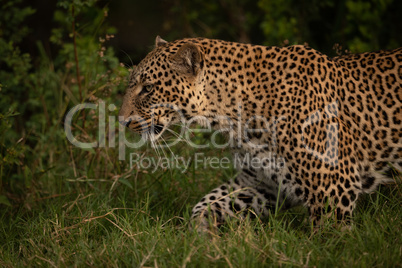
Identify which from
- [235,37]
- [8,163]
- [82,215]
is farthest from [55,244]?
[235,37]

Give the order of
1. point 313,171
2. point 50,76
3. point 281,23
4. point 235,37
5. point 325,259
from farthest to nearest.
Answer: point 235,37, point 281,23, point 50,76, point 313,171, point 325,259

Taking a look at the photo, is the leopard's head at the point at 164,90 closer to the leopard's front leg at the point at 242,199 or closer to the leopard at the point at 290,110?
the leopard at the point at 290,110

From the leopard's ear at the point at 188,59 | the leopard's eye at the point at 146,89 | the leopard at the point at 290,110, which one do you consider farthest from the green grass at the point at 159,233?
the leopard's ear at the point at 188,59

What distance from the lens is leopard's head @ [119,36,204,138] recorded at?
4.65m

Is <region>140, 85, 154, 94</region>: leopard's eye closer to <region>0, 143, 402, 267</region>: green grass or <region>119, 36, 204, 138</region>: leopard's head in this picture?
<region>119, 36, 204, 138</region>: leopard's head

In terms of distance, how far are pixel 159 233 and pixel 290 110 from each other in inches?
62.9

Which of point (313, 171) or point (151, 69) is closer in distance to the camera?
point (313, 171)

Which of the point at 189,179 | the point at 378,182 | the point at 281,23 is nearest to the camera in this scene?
the point at 378,182

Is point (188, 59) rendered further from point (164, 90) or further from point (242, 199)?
point (242, 199)

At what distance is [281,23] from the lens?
8.80 m

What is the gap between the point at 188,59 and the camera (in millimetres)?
4582

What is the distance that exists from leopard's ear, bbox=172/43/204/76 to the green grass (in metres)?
1.37

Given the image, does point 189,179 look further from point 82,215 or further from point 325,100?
point 325,100

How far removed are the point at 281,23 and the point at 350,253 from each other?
577cm
